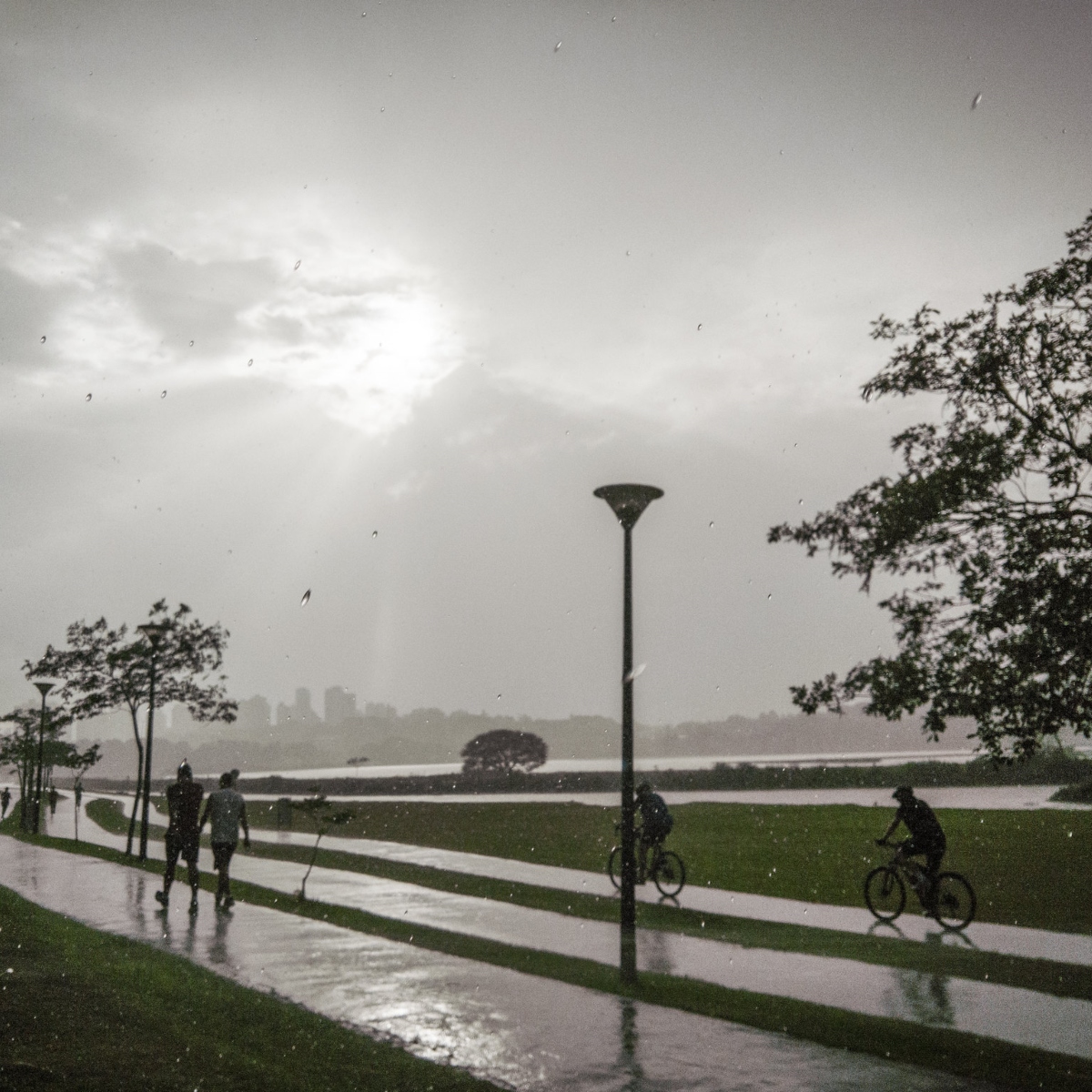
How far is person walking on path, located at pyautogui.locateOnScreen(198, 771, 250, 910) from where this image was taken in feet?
43.3

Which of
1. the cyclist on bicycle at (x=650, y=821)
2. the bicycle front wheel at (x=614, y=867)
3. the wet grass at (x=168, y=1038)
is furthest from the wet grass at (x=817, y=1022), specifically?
the bicycle front wheel at (x=614, y=867)

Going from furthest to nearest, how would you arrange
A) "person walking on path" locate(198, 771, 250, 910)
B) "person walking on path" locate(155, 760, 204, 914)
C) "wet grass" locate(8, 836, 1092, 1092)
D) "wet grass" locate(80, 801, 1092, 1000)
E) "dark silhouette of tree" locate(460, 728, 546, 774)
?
"dark silhouette of tree" locate(460, 728, 546, 774) < "person walking on path" locate(155, 760, 204, 914) < "person walking on path" locate(198, 771, 250, 910) < "wet grass" locate(80, 801, 1092, 1000) < "wet grass" locate(8, 836, 1092, 1092)

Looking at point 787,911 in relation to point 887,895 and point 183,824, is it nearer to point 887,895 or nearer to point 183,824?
point 887,895

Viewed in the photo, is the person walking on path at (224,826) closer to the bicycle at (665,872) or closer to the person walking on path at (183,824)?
the person walking on path at (183,824)

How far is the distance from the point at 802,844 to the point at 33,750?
118ft

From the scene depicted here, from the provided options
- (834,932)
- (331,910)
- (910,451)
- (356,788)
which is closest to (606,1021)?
(834,932)

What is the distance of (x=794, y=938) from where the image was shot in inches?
458

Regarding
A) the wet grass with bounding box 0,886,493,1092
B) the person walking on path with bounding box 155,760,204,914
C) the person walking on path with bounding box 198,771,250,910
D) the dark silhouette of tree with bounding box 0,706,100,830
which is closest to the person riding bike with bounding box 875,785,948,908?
the wet grass with bounding box 0,886,493,1092

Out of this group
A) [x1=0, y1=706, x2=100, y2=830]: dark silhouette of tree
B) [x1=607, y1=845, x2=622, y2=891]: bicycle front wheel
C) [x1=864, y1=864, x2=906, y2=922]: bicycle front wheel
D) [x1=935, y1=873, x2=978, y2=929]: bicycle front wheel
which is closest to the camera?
[x1=935, y1=873, x2=978, y2=929]: bicycle front wheel

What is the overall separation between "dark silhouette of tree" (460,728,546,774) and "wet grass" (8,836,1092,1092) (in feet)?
266

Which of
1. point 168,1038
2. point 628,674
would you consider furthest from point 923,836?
point 168,1038

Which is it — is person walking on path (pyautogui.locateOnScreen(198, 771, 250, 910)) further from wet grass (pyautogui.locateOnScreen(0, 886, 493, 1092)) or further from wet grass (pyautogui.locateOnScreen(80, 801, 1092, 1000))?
wet grass (pyautogui.locateOnScreen(80, 801, 1092, 1000))

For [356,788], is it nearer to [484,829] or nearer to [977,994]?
[484,829]

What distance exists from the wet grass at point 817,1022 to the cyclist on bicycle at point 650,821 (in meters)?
4.44
